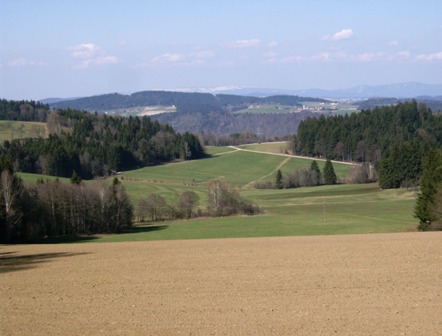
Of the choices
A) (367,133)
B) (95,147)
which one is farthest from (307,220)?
(367,133)

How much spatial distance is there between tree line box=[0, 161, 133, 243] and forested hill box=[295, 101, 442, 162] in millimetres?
77402

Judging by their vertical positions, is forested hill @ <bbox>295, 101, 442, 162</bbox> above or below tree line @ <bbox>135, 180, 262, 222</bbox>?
above

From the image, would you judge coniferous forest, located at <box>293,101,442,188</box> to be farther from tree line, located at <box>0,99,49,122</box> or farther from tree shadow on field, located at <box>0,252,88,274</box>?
tree shadow on field, located at <box>0,252,88,274</box>

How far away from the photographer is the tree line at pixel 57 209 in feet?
141

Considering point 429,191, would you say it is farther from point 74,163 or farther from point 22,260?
point 74,163

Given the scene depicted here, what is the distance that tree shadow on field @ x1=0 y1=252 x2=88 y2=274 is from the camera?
23.8 metres

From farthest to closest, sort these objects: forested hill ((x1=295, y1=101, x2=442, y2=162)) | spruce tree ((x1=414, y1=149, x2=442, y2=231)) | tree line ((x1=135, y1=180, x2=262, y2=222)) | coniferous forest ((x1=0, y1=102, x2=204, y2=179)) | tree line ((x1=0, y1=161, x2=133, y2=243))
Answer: forested hill ((x1=295, y1=101, x2=442, y2=162)) → coniferous forest ((x1=0, y1=102, x2=204, y2=179)) → tree line ((x1=135, y1=180, x2=262, y2=222)) → tree line ((x1=0, y1=161, x2=133, y2=243)) → spruce tree ((x1=414, y1=149, x2=442, y2=231))

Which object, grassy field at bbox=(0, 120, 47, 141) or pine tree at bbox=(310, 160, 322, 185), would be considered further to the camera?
grassy field at bbox=(0, 120, 47, 141)

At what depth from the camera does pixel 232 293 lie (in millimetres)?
16797

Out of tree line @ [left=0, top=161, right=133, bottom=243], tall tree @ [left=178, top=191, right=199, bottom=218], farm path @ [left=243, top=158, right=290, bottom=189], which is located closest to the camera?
tree line @ [left=0, top=161, right=133, bottom=243]

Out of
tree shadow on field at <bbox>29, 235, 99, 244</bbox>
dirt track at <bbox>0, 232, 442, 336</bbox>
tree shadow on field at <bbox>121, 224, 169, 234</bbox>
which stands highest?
dirt track at <bbox>0, 232, 442, 336</bbox>

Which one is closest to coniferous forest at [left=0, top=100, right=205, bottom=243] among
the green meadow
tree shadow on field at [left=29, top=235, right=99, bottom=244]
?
tree shadow on field at [left=29, top=235, right=99, bottom=244]

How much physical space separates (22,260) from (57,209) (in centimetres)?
2134

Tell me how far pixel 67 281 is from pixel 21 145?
94196 millimetres
